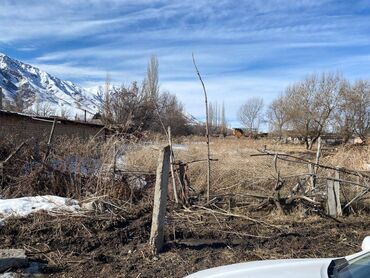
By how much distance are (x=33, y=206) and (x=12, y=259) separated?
90.0 inches

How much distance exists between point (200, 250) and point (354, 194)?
5024 mm

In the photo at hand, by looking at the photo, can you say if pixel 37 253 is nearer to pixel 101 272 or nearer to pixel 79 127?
pixel 101 272

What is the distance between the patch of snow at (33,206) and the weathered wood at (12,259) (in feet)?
4.91

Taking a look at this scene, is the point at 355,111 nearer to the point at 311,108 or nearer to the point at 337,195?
the point at 311,108

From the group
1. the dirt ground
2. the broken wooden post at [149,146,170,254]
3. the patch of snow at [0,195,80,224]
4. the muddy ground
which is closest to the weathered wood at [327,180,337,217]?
the dirt ground

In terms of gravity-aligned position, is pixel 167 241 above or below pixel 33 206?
below

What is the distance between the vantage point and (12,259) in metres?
5.42

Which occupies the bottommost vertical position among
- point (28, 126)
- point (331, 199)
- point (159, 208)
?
point (331, 199)

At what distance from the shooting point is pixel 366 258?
2.92m

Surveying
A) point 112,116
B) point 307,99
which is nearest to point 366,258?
point 112,116

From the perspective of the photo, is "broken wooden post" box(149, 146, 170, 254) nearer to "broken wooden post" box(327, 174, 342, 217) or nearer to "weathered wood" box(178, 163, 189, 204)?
"weathered wood" box(178, 163, 189, 204)

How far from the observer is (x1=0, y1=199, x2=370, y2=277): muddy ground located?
5.67 metres

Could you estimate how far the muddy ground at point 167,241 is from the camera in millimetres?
5672

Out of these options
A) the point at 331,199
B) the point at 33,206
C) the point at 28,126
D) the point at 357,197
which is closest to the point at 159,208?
the point at 33,206
